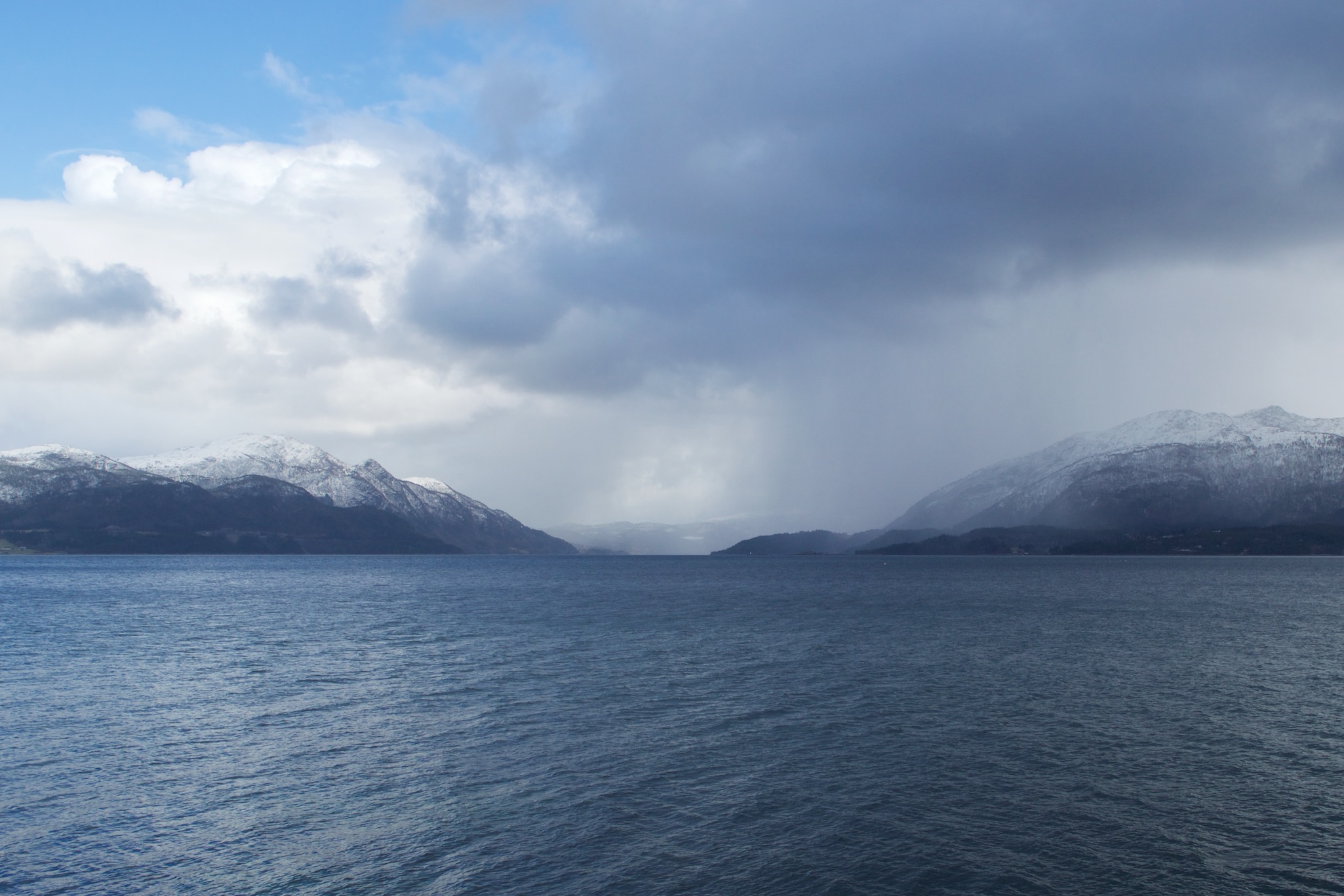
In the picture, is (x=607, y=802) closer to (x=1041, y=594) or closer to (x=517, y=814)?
(x=517, y=814)

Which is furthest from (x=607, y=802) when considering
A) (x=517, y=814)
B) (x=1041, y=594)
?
(x=1041, y=594)

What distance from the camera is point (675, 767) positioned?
41.8 m

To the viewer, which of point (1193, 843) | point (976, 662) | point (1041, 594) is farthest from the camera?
point (1041, 594)

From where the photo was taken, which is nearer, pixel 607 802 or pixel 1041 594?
pixel 607 802

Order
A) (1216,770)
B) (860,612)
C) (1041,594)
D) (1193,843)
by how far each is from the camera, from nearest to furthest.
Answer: (1193,843) → (1216,770) → (860,612) → (1041,594)

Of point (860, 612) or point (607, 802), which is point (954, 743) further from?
point (860, 612)

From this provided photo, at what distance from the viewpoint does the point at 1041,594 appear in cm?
17212

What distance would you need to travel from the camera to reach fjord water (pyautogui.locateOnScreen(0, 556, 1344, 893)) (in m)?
30.1

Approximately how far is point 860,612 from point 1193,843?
326 ft

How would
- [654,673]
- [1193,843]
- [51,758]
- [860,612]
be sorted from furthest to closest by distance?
[860,612] → [654,673] → [51,758] → [1193,843]

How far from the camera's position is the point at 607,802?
120 ft

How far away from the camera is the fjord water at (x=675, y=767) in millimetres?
30109

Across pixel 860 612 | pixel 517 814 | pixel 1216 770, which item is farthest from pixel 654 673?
pixel 860 612

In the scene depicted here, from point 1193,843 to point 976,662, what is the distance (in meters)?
44.8
